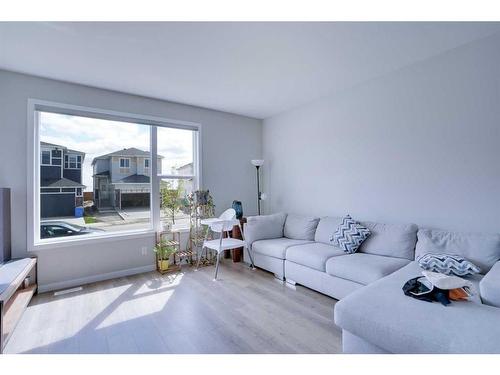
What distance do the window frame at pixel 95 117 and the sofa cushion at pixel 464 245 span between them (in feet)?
10.0

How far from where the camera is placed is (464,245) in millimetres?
2229

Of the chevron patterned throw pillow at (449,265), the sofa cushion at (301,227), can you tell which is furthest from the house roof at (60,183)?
the chevron patterned throw pillow at (449,265)

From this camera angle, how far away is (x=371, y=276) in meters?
→ 2.29

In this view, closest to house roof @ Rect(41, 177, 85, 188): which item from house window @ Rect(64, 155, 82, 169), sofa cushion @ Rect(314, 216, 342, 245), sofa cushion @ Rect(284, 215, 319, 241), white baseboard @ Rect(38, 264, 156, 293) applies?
house window @ Rect(64, 155, 82, 169)

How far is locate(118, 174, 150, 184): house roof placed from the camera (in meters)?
3.58

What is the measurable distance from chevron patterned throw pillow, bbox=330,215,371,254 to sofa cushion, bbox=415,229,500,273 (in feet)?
1.76

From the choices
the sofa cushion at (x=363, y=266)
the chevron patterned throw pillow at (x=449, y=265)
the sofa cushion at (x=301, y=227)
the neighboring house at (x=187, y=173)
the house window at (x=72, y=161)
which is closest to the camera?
the chevron patterned throw pillow at (x=449, y=265)

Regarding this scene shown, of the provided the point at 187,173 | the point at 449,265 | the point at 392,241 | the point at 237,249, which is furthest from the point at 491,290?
the point at 187,173

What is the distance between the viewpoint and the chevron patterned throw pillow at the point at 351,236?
113 inches

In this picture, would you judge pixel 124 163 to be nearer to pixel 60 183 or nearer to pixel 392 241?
pixel 60 183

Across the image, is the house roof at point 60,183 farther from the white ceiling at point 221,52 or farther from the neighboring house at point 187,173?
the neighboring house at point 187,173

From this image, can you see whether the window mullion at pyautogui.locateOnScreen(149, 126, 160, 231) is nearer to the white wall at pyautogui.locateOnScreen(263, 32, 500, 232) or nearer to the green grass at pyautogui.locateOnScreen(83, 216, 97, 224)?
the green grass at pyautogui.locateOnScreen(83, 216, 97, 224)
